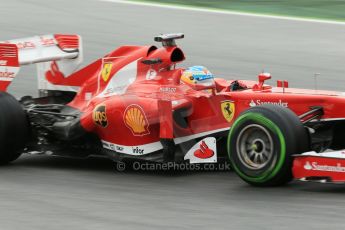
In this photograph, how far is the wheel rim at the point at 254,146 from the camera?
8203 millimetres

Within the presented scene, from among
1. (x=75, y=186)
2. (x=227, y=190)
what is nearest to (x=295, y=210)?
(x=227, y=190)

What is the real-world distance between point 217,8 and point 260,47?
7.71ft

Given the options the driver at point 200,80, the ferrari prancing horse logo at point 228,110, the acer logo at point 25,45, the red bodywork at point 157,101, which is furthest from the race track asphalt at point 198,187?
the acer logo at point 25,45

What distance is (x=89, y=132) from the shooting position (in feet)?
31.5

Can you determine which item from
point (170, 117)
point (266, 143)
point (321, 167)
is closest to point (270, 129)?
point (266, 143)

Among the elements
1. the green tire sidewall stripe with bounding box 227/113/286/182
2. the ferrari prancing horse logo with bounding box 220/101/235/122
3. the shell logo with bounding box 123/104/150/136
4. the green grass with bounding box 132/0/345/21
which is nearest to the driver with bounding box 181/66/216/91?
the ferrari prancing horse logo with bounding box 220/101/235/122

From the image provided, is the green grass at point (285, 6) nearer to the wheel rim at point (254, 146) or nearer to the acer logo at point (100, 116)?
the acer logo at point (100, 116)

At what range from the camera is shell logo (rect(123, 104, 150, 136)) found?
923cm

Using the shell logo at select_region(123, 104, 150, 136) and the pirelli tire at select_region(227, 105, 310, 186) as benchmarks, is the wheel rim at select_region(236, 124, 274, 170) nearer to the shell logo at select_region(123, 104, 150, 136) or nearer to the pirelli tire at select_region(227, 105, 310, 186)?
the pirelli tire at select_region(227, 105, 310, 186)

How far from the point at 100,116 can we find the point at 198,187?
4.66 ft

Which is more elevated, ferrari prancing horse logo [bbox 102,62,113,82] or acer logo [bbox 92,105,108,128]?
ferrari prancing horse logo [bbox 102,62,113,82]

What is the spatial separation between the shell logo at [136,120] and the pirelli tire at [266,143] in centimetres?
114

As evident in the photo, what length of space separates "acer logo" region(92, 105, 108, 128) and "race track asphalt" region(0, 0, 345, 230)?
49 centimetres

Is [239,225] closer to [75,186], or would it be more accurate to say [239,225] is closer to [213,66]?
[75,186]
